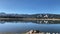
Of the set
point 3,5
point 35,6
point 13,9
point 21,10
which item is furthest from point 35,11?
point 3,5

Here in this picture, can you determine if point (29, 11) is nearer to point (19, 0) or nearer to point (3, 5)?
point (19, 0)

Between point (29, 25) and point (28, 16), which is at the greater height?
point (28, 16)

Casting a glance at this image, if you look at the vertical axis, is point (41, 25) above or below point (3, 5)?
below

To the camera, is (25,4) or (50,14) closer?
(50,14)

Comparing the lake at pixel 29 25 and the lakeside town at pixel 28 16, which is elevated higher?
the lakeside town at pixel 28 16

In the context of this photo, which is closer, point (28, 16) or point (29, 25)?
point (28, 16)

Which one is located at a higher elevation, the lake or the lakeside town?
the lakeside town

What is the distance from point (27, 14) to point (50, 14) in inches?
16.2

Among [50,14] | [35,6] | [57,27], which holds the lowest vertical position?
[57,27]

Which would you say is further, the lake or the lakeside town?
the lake

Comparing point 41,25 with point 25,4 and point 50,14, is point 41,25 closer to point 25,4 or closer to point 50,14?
point 50,14

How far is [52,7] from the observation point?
2143 mm

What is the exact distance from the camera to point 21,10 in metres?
2.15

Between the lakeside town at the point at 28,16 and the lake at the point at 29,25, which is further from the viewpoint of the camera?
the lake at the point at 29,25
